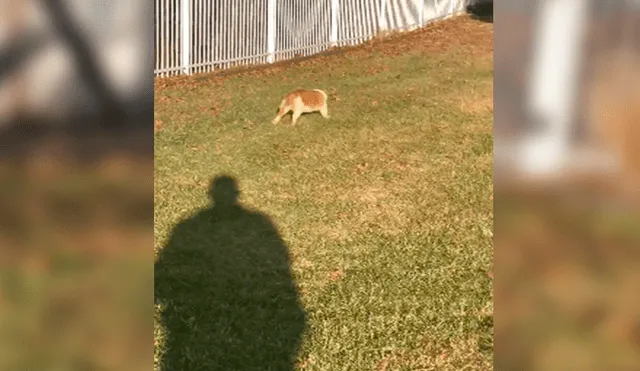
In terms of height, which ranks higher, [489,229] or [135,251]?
[135,251]

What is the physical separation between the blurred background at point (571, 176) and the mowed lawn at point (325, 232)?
4.09 m

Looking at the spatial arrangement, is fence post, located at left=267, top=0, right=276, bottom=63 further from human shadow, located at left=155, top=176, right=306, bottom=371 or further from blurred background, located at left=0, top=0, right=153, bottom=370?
blurred background, located at left=0, top=0, right=153, bottom=370

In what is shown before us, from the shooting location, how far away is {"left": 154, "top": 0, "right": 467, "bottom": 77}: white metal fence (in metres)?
15.9

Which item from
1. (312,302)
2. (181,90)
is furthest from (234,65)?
(312,302)

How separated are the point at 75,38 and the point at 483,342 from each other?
4639mm

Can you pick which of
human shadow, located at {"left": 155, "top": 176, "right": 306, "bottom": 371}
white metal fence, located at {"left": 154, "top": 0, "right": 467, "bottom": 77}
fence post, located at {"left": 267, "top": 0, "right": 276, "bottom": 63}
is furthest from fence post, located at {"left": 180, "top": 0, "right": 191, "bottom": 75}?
human shadow, located at {"left": 155, "top": 176, "right": 306, "bottom": 371}

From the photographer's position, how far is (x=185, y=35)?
52.5ft

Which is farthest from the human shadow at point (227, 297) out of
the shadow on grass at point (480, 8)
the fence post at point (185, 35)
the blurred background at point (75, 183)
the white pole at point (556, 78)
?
the shadow on grass at point (480, 8)

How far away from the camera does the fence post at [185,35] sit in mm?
15922

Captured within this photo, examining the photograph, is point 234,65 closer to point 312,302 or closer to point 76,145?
point 312,302

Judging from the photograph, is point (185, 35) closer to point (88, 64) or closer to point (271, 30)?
point (271, 30)

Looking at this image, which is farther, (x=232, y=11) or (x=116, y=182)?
(x=232, y=11)

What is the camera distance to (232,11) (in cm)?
1702

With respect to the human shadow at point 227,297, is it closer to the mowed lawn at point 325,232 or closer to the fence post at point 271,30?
the mowed lawn at point 325,232
